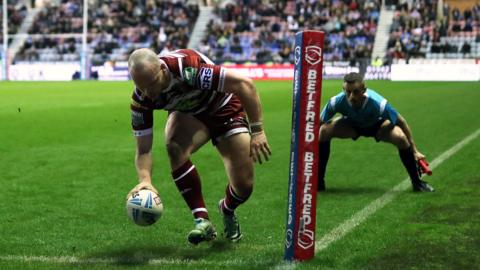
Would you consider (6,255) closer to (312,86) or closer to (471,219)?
(312,86)

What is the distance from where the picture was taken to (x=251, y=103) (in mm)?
5004

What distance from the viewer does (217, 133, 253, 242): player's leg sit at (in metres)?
5.57

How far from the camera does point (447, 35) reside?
39406 mm

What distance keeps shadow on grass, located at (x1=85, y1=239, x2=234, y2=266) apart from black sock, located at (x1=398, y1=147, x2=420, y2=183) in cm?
301

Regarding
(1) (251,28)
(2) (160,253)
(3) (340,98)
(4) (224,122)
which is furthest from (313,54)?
(1) (251,28)

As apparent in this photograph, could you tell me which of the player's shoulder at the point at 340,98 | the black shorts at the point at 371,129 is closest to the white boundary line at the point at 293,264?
the black shorts at the point at 371,129

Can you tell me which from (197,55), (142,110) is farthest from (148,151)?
(197,55)

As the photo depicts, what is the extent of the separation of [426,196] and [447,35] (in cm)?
3383

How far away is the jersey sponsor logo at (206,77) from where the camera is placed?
5027 millimetres

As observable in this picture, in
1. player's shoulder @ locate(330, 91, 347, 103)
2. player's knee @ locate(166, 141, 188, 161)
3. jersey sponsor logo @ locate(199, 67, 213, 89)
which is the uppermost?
jersey sponsor logo @ locate(199, 67, 213, 89)

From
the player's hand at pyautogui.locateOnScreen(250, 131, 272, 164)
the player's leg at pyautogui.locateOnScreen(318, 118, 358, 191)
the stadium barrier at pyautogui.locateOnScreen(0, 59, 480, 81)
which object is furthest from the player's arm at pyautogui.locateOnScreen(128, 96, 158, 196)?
the stadium barrier at pyautogui.locateOnScreen(0, 59, 480, 81)

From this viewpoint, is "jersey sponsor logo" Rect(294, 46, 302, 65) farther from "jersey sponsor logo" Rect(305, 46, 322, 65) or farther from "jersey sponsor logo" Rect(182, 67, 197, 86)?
"jersey sponsor logo" Rect(182, 67, 197, 86)

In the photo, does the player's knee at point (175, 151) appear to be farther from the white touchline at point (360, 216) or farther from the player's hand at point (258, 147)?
the white touchline at point (360, 216)

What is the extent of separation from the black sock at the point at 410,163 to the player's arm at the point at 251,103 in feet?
10.7
